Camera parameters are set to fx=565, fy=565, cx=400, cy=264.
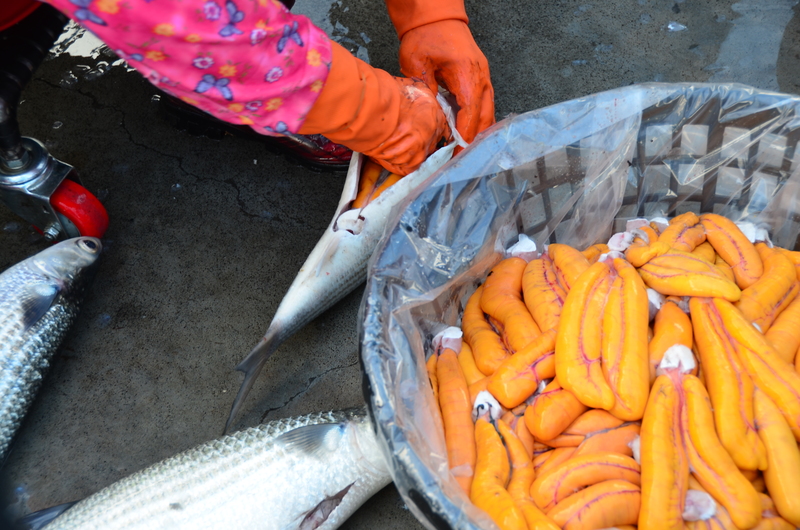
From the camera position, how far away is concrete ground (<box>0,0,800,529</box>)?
1.82 meters

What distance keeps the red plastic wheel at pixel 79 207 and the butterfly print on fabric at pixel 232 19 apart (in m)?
1.21

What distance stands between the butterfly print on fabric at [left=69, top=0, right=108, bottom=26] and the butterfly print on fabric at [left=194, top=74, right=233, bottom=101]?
8.1 inches

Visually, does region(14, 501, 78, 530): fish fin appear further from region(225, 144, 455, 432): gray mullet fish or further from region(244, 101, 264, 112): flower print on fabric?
region(244, 101, 264, 112): flower print on fabric

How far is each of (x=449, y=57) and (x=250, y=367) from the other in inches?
47.0

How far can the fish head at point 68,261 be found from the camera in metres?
1.90

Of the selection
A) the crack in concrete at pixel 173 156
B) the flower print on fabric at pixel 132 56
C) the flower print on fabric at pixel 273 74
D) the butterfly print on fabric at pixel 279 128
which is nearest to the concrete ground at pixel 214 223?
the crack in concrete at pixel 173 156

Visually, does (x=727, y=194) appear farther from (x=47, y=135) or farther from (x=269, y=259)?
(x=47, y=135)

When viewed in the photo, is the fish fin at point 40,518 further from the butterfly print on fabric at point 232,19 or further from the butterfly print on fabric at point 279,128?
the butterfly print on fabric at point 232,19

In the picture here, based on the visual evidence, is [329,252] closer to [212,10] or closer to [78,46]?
[212,10]

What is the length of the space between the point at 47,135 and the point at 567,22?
7.83 ft

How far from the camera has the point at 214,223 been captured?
2.22 meters

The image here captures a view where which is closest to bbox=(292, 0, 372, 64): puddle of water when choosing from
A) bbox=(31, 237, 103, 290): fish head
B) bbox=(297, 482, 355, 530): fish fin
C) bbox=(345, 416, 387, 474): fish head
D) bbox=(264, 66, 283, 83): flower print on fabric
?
bbox=(31, 237, 103, 290): fish head

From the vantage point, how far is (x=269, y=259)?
84.0 inches

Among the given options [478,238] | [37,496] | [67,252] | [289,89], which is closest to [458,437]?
[478,238]
